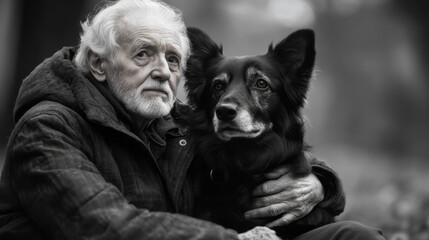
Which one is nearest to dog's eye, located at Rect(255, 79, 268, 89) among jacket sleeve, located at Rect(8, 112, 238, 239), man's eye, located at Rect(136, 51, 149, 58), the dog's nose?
the dog's nose

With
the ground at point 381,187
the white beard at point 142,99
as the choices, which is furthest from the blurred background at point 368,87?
the white beard at point 142,99


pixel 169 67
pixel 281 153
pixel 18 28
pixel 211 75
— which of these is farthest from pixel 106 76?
pixel 18 28

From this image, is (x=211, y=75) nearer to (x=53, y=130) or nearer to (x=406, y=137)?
(x=53, y=130)

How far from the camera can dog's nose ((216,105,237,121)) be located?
9.59 feet

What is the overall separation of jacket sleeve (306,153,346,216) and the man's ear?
138 centimetres

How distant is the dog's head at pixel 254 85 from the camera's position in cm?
305

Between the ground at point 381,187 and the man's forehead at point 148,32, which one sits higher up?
the man's forehead at point 148,32

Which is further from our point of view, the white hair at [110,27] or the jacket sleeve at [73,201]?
the white hair at [110,27]

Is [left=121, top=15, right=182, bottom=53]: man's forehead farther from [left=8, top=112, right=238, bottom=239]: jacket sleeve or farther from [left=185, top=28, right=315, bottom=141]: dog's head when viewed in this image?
[left=8, top=112, right=238, bottom=239]: jacket sleeve

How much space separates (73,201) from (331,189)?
1661 mm

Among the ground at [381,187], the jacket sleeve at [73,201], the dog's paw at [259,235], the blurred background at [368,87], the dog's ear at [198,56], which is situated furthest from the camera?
the blurred background at [368,87]

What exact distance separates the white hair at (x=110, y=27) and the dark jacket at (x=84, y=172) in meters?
0.13

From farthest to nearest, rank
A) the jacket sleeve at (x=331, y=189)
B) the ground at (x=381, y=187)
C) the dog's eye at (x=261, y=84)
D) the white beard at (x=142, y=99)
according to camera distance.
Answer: the ground at (x=381, y=187)
the dog's eye at (x=261, y=84)
the jacket sleeve at (x=331, y=189)
the white beard at (x=142, y=99)

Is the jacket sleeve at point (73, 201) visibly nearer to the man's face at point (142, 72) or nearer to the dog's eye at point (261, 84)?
the man's face at point (142, 72)
